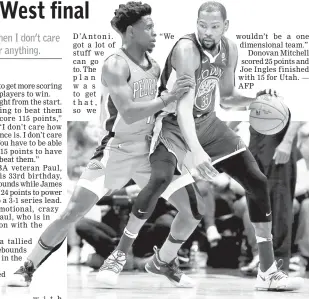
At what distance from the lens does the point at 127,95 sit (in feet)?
13.5

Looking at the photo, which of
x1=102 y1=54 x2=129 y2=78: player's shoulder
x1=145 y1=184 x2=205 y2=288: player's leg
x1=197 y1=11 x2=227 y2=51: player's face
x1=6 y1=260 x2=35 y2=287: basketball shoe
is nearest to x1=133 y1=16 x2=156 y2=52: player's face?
x1=102 y1=54 x2=129 y2=78: player's shoulder

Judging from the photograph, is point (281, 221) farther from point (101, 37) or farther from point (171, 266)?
point (101, 37)

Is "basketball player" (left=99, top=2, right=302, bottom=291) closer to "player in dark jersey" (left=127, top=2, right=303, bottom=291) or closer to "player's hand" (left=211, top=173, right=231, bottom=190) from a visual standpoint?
"player in dark jersey" (left=127, top=2, right=303, bottom=291)

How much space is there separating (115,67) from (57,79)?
0.40m

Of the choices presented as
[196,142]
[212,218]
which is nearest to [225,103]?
[196,142]

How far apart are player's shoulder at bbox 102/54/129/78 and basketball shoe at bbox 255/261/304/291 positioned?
4.23 feet

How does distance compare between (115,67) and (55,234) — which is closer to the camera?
(115,67)

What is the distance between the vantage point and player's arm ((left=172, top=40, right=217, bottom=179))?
408 cm

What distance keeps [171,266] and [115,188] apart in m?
0.53

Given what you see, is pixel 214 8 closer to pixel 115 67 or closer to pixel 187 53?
pixel 187 53

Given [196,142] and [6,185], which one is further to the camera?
[6,185]

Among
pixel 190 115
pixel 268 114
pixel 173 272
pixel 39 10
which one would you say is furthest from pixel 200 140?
pixel 39 10

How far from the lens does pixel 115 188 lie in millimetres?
4289

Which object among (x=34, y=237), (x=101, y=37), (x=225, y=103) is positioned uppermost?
(x=101, y=37)
